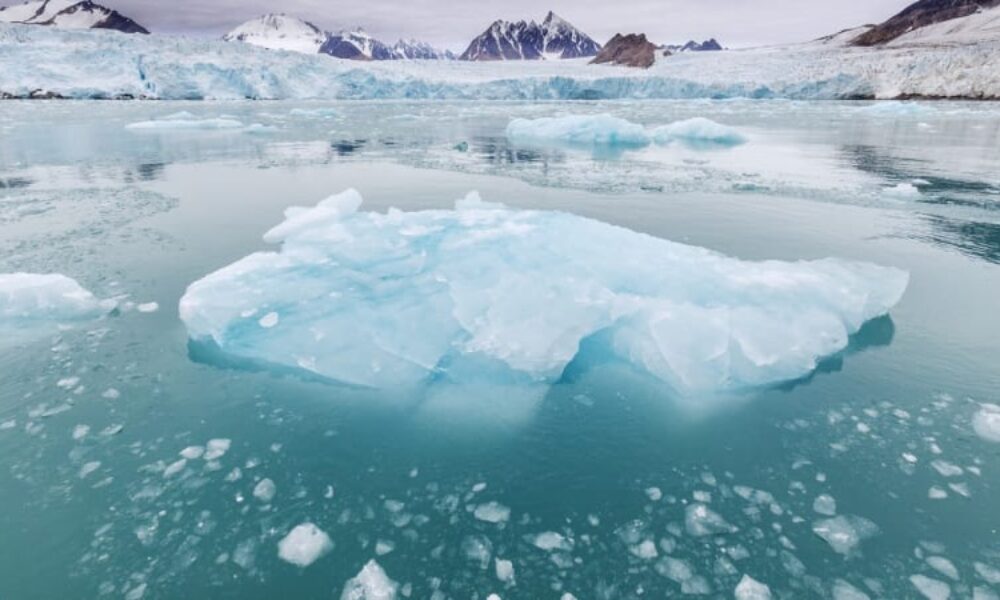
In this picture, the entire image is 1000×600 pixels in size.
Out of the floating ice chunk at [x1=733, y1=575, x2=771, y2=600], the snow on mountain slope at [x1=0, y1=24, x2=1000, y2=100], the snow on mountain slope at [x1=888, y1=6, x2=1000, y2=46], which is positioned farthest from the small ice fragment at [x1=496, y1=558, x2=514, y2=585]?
the snow on mountain slope at [x1=888, y1=6, x2=1000, y2=46]

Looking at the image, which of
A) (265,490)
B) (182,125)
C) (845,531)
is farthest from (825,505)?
(182,125)

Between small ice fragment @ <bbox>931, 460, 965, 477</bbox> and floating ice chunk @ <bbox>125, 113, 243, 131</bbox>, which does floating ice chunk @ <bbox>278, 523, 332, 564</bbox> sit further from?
floating ice chunk @ <bbox>125, 113, 243, 131</bbox>

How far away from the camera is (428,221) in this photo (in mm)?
5328

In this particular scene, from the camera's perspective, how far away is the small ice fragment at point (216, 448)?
2811 mm

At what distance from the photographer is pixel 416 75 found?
4997 cm

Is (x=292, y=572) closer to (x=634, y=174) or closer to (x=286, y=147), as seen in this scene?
(x=634, y=174)

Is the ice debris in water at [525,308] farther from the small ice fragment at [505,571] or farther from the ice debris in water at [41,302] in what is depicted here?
the small ice fragment at [505,571]

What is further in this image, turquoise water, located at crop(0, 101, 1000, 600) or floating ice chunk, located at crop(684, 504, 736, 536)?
floating ice chunk, located at crop(684, 504, 736, 536)

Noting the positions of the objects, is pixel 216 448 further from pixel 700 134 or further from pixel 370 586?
pixel 700 134

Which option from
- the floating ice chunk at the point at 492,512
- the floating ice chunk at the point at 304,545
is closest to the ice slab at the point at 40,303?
the floating ice chunk at the point at 304,545

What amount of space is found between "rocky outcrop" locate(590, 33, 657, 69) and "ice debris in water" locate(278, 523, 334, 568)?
88.1 metres

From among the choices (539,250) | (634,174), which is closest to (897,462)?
(539,250)

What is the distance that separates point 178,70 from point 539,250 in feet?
156

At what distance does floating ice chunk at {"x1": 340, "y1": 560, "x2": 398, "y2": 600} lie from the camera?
2.05 meters
